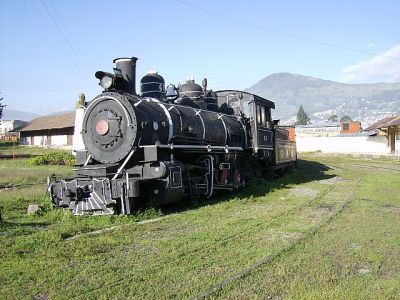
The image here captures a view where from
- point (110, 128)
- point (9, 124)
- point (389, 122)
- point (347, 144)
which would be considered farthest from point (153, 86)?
point (9, 124)

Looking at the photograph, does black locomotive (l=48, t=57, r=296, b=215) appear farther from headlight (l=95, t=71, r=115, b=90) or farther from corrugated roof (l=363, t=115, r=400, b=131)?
corrugated roof (l=363, t=115, r=400, b=131)

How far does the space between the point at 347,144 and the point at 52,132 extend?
37.4 metres

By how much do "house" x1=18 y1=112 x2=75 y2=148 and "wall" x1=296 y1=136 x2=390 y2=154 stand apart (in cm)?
2963

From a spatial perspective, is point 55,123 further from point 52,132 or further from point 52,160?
point 52,160

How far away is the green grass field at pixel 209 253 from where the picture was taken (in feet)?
16.5

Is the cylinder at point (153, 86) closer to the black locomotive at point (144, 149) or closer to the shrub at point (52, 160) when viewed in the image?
the black locomotive at point (144, 149)

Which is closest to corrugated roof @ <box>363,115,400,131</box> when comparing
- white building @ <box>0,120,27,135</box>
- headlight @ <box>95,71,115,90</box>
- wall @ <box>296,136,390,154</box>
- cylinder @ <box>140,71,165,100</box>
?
wall @ <box>296,136,390,154</box>

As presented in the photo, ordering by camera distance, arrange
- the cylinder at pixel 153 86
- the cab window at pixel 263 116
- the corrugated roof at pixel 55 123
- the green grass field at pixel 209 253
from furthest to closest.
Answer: the corrugated roof at pixel 55 123
the cab window at pixel 263 116
the cylinder at pixel 153 86
the green grass field at pixel 209 253

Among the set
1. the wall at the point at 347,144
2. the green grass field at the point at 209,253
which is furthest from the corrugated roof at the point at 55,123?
the green grass field at the point at 209,253

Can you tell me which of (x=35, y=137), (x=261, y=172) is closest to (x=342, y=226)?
(x=261, y=172)

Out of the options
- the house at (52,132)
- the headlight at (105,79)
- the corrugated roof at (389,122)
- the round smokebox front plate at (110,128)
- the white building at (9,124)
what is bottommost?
the round smokebox front plate at (110,128)

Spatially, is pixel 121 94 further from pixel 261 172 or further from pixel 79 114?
pixel 261 172

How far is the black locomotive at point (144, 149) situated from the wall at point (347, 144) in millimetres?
35503

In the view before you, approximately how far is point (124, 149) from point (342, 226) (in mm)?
5123
